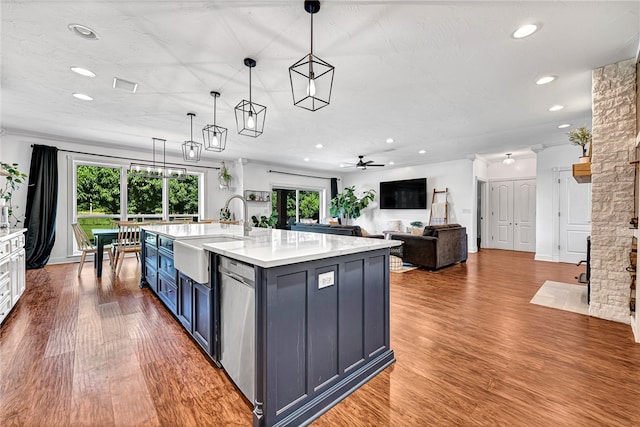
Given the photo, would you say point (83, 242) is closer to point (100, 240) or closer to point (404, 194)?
point (100, 240)

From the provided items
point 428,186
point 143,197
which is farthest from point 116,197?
point 428,186

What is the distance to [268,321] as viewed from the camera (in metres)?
1.35

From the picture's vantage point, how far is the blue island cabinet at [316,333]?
1.37 metres

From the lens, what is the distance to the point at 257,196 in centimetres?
794

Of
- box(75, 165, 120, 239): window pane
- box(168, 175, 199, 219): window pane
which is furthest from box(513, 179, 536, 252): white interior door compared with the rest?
box(75, 165, 120, 239): window pane

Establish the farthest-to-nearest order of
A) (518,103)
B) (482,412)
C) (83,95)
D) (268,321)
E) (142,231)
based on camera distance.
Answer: (142,231) < (518,103) < (83,95) < (482,412) < (268,321)

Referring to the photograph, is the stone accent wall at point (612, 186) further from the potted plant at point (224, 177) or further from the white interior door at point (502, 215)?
the potted plant at point (224, 177)

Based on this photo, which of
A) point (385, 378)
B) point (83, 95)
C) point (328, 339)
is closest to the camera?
point (328, 339)

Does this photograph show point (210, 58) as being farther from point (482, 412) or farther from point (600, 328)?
point (600, 328)

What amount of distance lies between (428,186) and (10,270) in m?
8.55

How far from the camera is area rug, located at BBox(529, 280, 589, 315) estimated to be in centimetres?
310

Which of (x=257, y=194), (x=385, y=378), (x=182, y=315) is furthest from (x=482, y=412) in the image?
(x=257, y=194)

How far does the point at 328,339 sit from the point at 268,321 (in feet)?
1.50

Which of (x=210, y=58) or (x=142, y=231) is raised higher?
(x=210, y=58)
